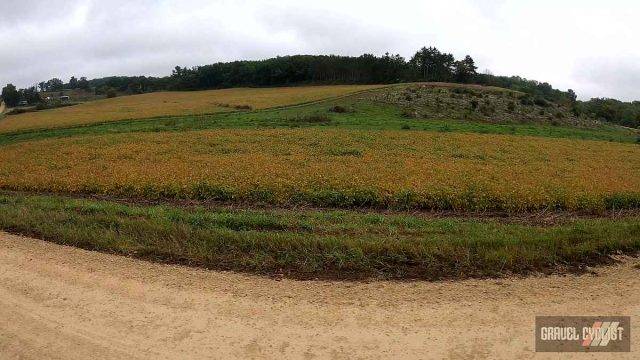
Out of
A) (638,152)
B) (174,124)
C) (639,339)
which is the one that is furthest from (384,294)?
(174,124)

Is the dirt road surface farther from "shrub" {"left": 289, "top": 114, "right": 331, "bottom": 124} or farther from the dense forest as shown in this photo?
the dense forest

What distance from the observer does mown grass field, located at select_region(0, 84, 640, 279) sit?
10219 mm

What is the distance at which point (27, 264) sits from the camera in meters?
9.78

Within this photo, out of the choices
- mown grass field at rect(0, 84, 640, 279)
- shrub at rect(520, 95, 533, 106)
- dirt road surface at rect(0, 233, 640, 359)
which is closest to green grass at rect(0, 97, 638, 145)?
mown grass field at rect(0, 84, 640, 279)

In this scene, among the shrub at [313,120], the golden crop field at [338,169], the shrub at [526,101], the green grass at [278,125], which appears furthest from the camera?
the shrub at [526,101]

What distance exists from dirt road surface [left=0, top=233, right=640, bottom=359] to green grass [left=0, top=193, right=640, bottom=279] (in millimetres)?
666

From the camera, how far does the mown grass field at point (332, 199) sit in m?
10.2

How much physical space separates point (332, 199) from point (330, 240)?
20.3ft

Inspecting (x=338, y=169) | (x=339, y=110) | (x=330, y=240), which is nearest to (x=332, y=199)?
(x=338, y=169)

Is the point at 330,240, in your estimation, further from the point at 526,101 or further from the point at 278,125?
the point at 526,101

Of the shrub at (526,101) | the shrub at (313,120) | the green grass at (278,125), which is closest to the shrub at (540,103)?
the shrub at (526,101)

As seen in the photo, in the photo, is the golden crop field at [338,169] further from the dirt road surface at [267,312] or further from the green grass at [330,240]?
the dirt road surface at [267,312]

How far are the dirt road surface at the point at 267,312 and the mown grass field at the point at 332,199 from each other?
84 centimetres

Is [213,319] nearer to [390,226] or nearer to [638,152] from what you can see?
[390,226]
